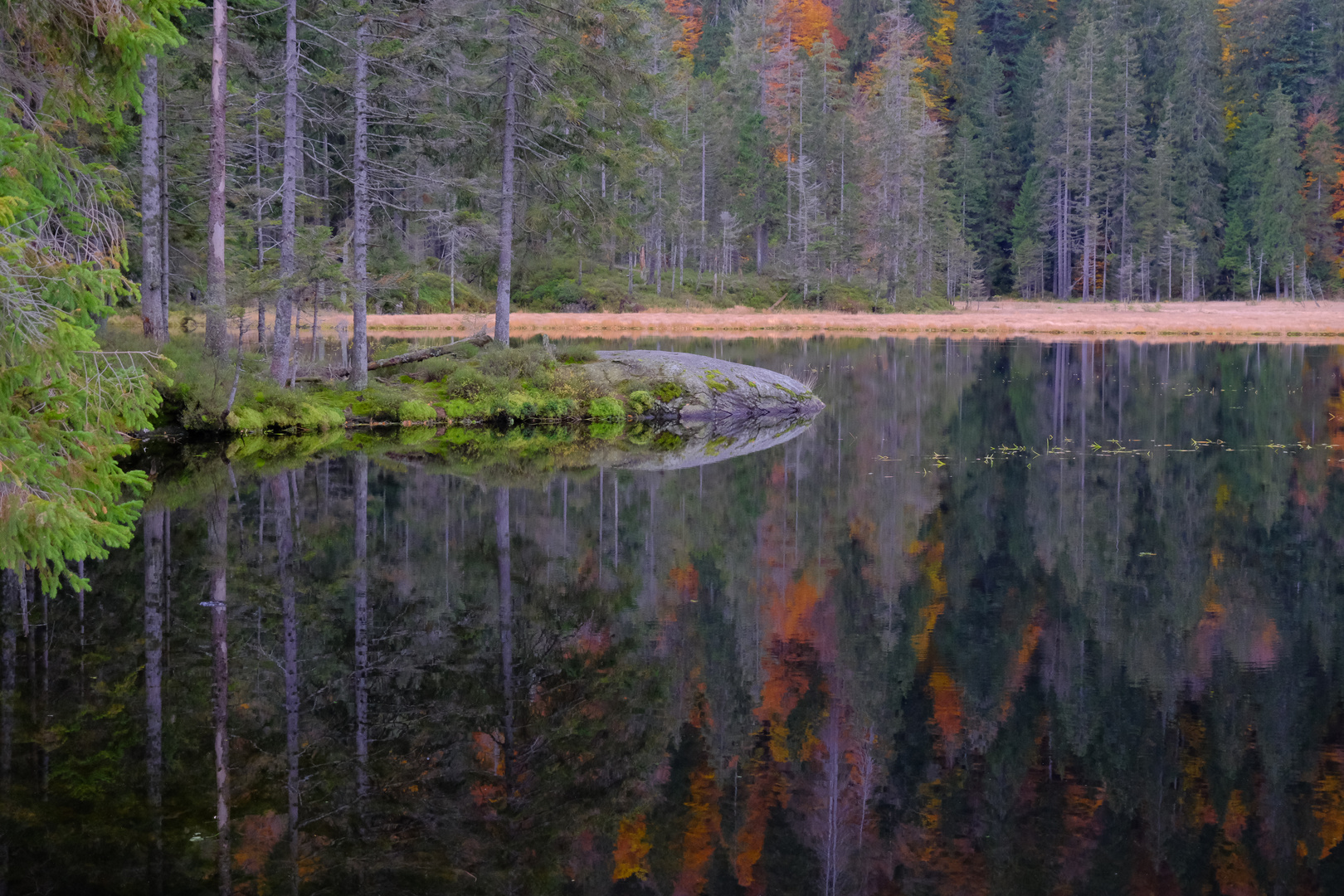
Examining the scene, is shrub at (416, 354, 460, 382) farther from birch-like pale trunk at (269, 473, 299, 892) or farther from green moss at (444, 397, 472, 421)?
birch-like pale trunk at (269, 473, 299, 892)

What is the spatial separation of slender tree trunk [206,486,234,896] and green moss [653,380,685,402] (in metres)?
12.4

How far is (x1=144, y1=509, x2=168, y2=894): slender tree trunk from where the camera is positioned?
19.2ft

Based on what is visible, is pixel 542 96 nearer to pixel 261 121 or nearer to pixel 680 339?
pixel 261 121

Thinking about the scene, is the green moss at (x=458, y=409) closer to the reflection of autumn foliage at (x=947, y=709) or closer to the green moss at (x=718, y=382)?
the green moss at (x=718, y=382)

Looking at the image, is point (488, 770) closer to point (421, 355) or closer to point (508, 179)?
point (421, 355)

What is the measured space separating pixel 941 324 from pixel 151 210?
45.9 meters

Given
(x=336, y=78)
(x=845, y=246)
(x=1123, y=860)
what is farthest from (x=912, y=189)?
(x=1123, y=860)

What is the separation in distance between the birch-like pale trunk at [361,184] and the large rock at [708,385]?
504cm

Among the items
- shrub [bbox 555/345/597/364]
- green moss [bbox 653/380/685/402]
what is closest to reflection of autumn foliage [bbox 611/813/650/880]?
green moss [bbox 653/380/685/402]

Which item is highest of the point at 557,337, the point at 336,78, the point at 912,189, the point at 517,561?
the point at 912,189

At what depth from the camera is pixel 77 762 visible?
6.63 meters

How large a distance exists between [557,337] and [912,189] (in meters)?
34.9

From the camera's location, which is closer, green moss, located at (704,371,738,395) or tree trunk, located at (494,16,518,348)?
tree trunk, located at (494,16,518,348)

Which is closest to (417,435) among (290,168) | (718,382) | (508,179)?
(290,168)
